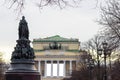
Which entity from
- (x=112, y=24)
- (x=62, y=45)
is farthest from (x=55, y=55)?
(x=112, y=24)

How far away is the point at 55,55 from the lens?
529 ft

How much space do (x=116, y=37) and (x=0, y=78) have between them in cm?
4302

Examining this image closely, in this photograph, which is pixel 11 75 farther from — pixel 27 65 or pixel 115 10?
pixel 115 10

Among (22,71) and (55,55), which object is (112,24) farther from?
(55,55)

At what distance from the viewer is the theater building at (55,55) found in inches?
6275

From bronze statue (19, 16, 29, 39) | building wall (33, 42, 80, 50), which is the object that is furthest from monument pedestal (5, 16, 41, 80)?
building wall (33, 42, 80, 50)

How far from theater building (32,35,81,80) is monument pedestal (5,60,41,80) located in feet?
408

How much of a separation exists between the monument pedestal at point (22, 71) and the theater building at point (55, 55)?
12429 cm

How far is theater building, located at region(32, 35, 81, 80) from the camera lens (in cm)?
15938

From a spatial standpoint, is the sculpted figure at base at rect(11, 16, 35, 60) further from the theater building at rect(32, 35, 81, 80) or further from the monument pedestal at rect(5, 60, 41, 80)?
the theater building at rect(32, 35, 81, 80)

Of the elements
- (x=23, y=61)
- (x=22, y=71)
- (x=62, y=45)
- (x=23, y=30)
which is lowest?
(x=22, y=71)

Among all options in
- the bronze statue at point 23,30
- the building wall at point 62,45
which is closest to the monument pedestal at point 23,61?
the bronze statue at point 23,30

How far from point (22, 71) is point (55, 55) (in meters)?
129

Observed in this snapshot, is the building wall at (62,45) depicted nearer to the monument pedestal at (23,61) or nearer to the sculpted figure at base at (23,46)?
the sculpted figure at base at (23,46)
